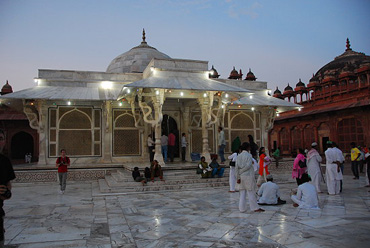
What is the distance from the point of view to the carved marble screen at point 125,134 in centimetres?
1342

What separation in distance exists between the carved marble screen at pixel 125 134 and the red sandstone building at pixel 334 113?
533 inches

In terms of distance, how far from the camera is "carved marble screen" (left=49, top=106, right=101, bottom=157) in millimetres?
12891

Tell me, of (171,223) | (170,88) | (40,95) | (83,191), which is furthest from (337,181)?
(40,95)

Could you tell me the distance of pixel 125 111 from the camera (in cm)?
1356

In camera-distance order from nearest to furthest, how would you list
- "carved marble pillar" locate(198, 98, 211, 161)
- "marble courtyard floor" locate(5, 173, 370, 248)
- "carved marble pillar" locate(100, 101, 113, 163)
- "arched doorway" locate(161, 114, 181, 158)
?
"marble courtyard floor" locate(5, 173, 370, 248)
"carved marble pillar" locate(198, 98, 211, 161)
"carved marble pillar" locate(100, 101, 113, 163)
"arched doorway" locate(161, 114, 181, 158)

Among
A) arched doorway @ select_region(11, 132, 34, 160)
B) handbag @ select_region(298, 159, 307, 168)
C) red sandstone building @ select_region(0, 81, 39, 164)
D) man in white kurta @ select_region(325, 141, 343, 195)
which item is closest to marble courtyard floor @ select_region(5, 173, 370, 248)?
man in white kurta @ select_region(325, 141, 343, 195)

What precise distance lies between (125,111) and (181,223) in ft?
30.4

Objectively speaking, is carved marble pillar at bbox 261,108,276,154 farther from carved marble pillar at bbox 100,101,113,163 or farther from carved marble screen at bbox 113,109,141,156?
carved marble pillar at bbox 100,101,113,163

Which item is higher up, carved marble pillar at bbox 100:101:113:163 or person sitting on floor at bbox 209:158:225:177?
carved marble pillar at bbox 100:101:113:163

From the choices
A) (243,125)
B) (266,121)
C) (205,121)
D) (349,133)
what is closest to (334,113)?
(349,133)

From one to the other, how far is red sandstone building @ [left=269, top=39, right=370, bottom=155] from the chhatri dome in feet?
43.9

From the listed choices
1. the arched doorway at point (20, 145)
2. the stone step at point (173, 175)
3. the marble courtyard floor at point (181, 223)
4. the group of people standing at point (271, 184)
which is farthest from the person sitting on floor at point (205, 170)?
the arched doorway at point (20, 145)

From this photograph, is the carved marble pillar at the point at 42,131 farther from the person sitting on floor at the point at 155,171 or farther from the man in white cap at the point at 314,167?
the man in white cap at the point at 314,167

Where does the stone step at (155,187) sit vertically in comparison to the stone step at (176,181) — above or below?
below
